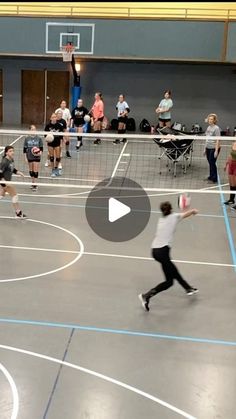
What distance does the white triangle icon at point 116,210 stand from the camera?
11.8 m

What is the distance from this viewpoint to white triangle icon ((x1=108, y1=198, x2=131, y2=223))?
1184 cm

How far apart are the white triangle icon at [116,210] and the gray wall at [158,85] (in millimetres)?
11659

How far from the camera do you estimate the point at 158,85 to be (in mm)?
23219

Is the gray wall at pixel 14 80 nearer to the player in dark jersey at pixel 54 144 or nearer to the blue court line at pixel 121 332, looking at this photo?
the player in dark jersey at pixel 54 144

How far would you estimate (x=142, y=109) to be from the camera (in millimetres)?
23578

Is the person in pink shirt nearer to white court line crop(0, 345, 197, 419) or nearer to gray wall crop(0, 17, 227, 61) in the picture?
gray wall crop(0, 17, 227, 61)

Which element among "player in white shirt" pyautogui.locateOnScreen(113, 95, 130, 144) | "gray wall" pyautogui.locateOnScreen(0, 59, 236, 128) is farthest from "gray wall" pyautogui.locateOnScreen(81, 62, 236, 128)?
"player in white shirt" pyautogui.locateOnScreen(113, 95, 130, 144)

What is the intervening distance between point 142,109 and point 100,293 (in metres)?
16.6

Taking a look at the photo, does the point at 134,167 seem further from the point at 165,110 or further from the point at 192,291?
the point at 192,291

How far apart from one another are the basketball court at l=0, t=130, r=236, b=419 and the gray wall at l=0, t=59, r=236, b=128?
39.1 ft

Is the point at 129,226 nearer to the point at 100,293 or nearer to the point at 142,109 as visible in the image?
the point at 100,293

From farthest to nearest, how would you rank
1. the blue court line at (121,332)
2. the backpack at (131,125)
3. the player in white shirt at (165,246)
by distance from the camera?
the backpack at (131,125) < the player in white shirt at (165,246) < the blue court line at (121,332)

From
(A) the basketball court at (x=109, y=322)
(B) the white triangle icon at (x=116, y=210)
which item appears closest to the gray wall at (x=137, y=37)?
(B) the white triangle icon at (x=116, y=210)

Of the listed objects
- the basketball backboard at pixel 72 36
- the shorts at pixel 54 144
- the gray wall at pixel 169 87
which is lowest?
the shorts at pixel 54 144
